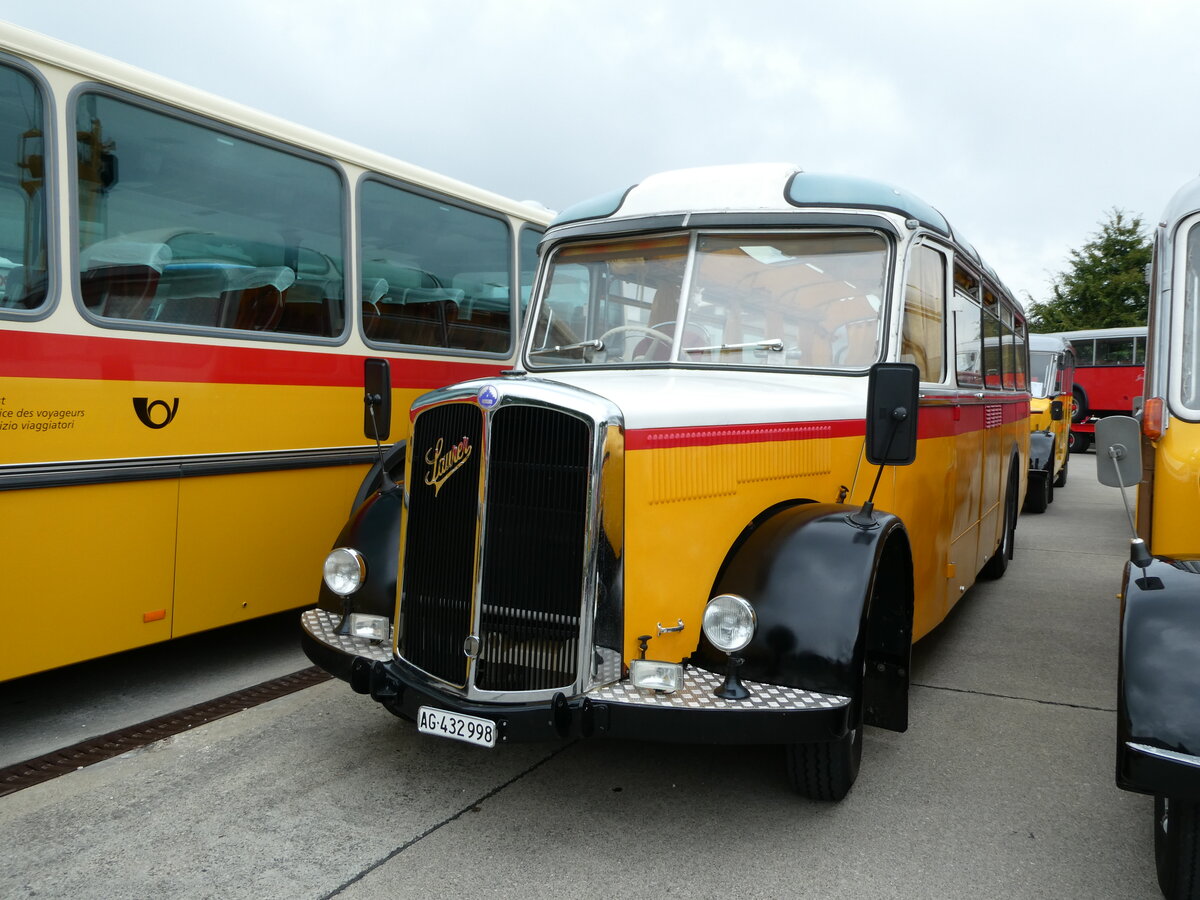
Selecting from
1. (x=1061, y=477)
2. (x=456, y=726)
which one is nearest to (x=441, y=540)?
(x=456, y=726)

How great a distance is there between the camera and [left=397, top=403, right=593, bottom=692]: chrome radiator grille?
3236 millimetres

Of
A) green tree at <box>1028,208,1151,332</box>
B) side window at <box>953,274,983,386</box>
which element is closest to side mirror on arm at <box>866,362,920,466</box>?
side window at <box>953,274,983,386</box>

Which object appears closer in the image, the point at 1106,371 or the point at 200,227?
the point at 200,227

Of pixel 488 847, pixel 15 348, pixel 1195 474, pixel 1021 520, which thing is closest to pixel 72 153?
pixel 15 348

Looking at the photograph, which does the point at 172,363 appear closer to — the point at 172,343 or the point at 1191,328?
the point at 172,343

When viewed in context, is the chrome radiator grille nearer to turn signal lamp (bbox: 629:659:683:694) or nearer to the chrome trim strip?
turn signal lamp (bbox: 629:659:683:694)

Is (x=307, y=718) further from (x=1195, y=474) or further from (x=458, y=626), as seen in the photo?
(x=1195, y=474)

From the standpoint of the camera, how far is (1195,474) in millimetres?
3836

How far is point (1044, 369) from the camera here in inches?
624

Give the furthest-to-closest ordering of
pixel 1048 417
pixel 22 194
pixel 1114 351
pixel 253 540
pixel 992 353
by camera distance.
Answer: pixel 1114 351, pixel 1048 417, pixel 992 353, pixel 253 540, pixel 22 194

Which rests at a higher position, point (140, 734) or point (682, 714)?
point (682, 714)

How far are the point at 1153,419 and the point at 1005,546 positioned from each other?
438cm

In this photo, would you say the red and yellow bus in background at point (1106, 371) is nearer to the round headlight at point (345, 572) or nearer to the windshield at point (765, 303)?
the windshield at point (765, 303)

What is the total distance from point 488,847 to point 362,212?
409 centimetres
